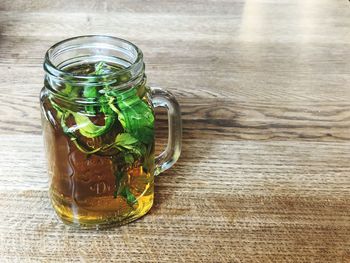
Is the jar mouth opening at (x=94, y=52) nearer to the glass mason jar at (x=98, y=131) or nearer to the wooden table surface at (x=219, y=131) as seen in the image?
the glass mason jar at (x=98, y=131)

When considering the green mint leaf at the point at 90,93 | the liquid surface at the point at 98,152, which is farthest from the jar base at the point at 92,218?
the green mint leaf at the point at 90,93

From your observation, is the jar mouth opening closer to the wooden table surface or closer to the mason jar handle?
the mason jar handle

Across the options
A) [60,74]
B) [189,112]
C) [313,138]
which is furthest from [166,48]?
[60,74]

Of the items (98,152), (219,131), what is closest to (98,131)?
(98,152)

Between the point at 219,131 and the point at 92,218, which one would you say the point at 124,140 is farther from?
the point at 219,131

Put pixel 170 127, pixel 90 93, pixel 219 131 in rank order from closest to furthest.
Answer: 1. pixel 90 93
2. pixel 170 127
3. pixel 219 131

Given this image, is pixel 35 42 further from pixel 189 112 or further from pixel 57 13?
pixel 189 112

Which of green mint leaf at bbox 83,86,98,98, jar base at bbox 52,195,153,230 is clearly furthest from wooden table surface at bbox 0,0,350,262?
green mint leaf at bbox 83,86,98,98
